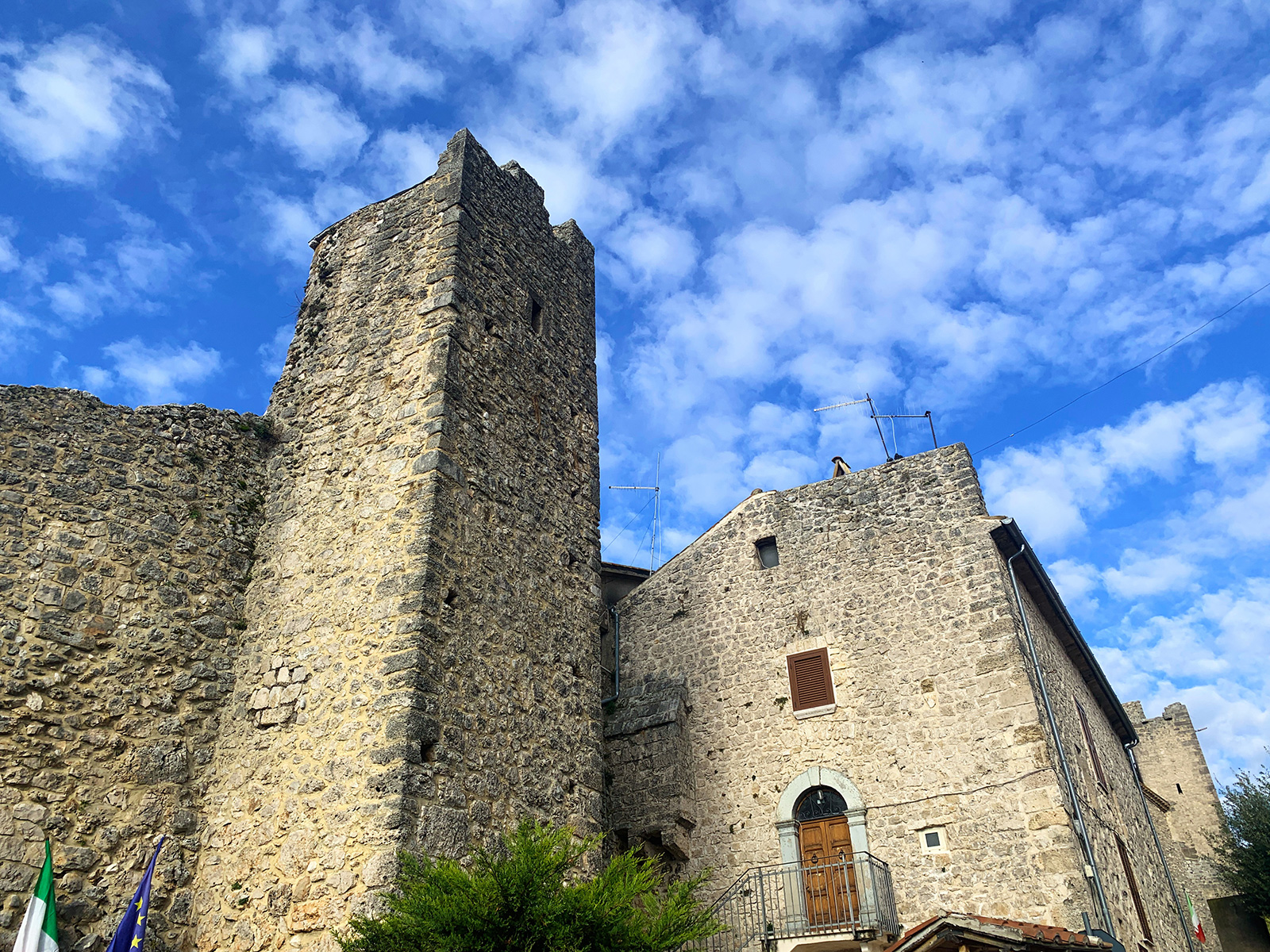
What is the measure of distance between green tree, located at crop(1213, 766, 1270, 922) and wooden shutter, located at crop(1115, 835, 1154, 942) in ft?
31.9

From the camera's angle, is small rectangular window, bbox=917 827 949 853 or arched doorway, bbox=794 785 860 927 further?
arched doorway, bbox=794 785 860 927

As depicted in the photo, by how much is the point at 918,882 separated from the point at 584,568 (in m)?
5.52

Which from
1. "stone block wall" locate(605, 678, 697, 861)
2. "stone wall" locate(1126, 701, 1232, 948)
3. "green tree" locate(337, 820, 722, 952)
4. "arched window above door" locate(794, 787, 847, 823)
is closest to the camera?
"green tree" locate(337, 820, 722, 952)

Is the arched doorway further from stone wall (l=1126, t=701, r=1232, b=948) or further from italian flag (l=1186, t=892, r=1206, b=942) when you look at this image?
stone wall (l=1126, t=701, r=1232, b=948)

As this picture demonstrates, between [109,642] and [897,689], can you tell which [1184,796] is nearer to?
[897,689]

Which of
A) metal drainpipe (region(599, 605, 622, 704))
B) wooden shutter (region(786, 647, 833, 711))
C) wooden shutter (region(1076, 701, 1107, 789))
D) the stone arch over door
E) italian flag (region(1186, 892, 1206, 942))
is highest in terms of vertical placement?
metal drainpipe (region(599, 605, 622, 704))

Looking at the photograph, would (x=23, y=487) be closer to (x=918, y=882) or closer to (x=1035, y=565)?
(x=918, y=882)

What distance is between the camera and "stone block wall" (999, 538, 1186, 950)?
11.5 metres

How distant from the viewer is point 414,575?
746 cm

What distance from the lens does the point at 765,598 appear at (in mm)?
13180

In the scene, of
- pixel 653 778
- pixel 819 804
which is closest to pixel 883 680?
pixel 819 804

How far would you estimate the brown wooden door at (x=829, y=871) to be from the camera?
1067 cm

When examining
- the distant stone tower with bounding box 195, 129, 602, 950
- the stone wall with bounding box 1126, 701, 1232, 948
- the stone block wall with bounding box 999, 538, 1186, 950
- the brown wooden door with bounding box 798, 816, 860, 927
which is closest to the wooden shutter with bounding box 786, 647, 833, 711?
the brown wooden door with bounding box 798, 816, 860, 927

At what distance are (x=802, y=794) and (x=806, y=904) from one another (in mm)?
1316
